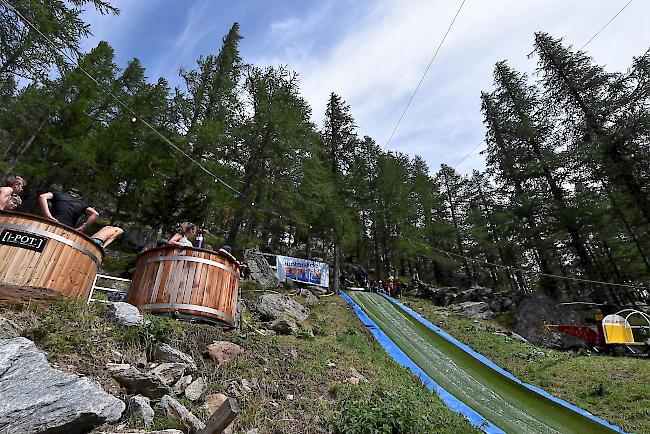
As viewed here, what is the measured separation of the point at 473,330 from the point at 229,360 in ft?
44.9

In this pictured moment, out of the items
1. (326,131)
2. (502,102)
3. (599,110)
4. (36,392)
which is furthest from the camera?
(326,131)

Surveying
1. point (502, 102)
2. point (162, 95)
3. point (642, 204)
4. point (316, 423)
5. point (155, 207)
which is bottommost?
point (316, 423)

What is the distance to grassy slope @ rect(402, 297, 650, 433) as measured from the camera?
8.57m

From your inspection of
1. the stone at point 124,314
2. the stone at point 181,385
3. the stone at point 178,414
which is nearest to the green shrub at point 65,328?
the stone at point 124,314

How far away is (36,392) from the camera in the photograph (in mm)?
2906

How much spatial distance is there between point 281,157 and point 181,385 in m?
14.1

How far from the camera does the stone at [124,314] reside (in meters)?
4.97

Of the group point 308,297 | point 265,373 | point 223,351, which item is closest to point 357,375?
point 265,373

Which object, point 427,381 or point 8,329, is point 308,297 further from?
point 8,329

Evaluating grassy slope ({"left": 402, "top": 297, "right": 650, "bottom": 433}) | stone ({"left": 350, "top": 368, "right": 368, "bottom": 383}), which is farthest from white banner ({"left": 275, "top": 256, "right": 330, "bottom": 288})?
stone ({"left": 350, "top": 368, "right": 368, "bottom": 383})

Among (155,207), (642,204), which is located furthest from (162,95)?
(642,204)

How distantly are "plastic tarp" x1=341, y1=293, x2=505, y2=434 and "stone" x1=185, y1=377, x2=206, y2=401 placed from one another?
536cm

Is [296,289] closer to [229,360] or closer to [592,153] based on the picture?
[229,360]

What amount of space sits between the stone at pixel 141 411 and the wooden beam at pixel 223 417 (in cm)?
59
